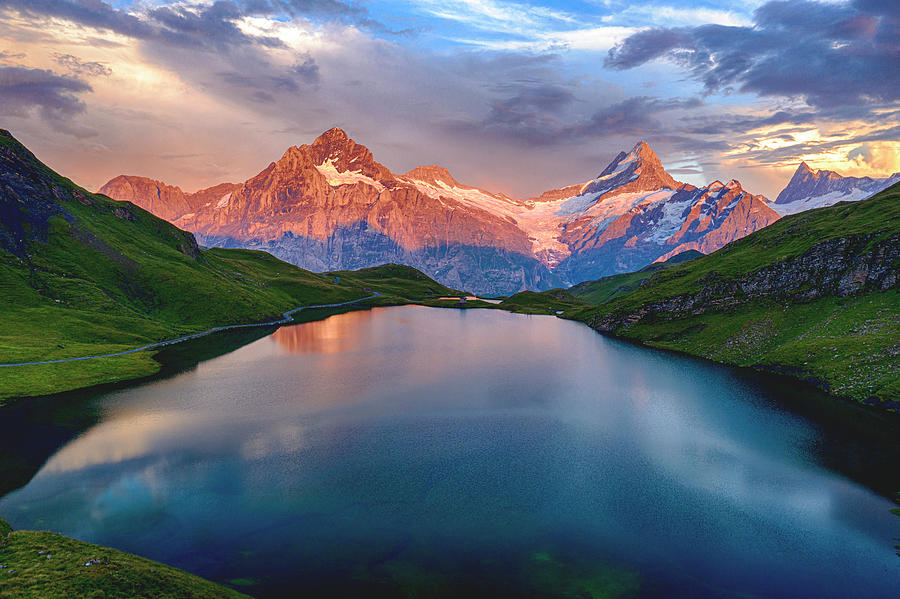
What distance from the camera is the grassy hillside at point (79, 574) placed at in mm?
28984

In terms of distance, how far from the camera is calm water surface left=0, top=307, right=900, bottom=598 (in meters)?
38.8

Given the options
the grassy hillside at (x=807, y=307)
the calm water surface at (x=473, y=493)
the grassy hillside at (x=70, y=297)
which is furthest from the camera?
the grassy hillside at (x=70, y=297)

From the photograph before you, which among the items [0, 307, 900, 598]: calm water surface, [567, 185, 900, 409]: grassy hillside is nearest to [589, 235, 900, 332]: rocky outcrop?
[567, 185, 900, 409]: grassy hillside

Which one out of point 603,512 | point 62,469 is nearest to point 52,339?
point 62,469

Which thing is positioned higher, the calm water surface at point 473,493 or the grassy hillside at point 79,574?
the grassy hillside at point 79,574

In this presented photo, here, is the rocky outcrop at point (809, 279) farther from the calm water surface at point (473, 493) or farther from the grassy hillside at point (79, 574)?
the grassy hillside at point (79, 574)

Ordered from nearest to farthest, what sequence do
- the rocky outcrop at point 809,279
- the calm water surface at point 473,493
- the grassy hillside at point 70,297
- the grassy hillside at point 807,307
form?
1. the calm water surface at point 473,493
2. the grassy hillside at point 807,307
3. the grassy hillside at point 70,297
4. the rocky outcrop at point 809,279

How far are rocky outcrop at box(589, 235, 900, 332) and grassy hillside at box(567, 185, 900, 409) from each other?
0.31 meters

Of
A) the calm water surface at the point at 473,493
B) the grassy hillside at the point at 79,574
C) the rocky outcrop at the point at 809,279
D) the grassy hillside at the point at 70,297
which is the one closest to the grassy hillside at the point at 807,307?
the rocky outcrop at the point at 809,279

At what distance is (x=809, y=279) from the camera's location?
13400cm

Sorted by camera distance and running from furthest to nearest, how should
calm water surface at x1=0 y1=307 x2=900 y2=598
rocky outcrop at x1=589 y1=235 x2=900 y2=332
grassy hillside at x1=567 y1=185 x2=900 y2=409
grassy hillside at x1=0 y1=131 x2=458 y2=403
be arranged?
rocky outcrop at x1=589 y1=235 x2=900 y2=332, grassy hillside at x1=0 y1=131 x2=458 y2=403, grassy hillside at x1=567 y1=185 x2=900 y2=409, calm water surface at x1=0 y1=307 x2=900 y2=598

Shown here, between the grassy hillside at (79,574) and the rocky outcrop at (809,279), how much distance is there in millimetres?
158133

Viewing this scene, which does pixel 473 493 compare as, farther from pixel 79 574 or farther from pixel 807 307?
pixel 807 307

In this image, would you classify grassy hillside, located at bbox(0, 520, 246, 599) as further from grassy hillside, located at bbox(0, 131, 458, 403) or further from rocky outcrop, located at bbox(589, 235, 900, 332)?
rocky outcrop, located at bbox(589, 235, 900, 332)
